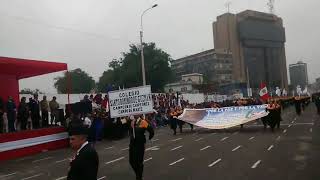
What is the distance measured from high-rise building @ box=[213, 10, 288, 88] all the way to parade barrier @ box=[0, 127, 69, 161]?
127230 millimetres

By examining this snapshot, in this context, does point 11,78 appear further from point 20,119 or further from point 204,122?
point 204,122

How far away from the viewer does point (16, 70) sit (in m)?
24.8

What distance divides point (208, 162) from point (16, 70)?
13.5 metres

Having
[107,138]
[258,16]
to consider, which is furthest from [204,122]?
[258,16]

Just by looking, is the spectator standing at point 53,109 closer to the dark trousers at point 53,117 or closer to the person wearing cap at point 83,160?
the dark trousers at point 53,117

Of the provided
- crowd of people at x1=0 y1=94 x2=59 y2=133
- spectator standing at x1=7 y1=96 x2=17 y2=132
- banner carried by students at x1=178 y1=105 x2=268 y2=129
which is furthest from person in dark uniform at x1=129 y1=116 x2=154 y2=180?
banner carried by students at x1=178 y1=105 x2=268 y2=129

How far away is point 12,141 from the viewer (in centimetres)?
2205

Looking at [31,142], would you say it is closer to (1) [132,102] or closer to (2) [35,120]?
(2) [35,120]

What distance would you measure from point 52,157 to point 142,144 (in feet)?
35.5

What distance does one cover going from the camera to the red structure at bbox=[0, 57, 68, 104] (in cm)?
2283

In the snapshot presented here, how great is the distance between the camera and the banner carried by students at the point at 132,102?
1377cm

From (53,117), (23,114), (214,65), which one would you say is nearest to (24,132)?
(23,114)

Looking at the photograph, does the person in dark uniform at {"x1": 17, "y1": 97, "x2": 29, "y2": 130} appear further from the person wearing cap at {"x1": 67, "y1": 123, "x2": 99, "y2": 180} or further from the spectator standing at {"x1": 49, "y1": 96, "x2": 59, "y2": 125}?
the person wearing cap at {"x1": 67, "y1": 123, "x2": 99, "y2": 180}

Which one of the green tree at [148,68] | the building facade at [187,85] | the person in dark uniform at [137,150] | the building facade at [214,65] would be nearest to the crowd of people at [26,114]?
the person in dark uniform at [137,150]
